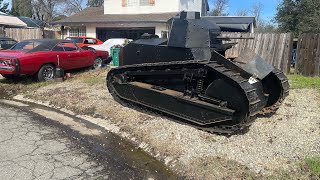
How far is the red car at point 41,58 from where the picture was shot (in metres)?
9.40

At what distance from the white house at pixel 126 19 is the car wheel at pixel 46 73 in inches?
376

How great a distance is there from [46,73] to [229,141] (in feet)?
23.6

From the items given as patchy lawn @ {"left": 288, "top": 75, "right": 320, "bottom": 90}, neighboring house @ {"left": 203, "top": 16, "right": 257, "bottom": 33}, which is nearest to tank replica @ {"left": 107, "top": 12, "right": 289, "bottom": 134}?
patchy lawn @ {"left": 288, "top": 75, "right": 320, "bottom": 90}

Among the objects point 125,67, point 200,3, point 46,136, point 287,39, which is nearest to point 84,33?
point 200,3

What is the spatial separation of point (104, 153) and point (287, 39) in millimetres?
9051

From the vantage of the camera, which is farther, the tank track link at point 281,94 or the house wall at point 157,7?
the house wall at point 157,7

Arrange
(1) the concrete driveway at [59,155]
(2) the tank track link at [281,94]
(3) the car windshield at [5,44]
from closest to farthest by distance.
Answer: (1) the concrete driveway at [59,155], (2) the tank track link at [281,94], (3) the car windshield at [5,44]

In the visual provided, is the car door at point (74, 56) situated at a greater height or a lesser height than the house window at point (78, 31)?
lesser

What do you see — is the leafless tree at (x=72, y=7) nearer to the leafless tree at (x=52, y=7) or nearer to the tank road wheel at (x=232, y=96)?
the leafless tree at (x=52, y=7)

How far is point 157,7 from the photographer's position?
834 inches

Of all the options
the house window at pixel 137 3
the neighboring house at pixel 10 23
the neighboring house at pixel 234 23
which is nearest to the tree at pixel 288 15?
the neighboring house at pixel 234 23

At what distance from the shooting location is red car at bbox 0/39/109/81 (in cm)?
940

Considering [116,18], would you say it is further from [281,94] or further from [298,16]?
[281,94]

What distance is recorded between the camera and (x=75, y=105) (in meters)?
7.62
